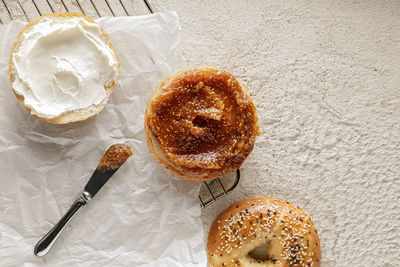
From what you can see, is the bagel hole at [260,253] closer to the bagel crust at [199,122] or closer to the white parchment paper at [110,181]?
the white parchment paper at [110,181]

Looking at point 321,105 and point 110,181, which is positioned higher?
point 110,181

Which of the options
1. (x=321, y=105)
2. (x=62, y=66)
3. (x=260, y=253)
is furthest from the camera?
(x=321, y=105)

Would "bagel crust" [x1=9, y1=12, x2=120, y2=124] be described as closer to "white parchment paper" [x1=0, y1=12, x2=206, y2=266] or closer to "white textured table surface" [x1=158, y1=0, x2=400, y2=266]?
"white parchment paper" [x1=0, y1=12, x2=206, y2=266]

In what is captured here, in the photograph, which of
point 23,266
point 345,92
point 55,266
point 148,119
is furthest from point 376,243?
point 23,266

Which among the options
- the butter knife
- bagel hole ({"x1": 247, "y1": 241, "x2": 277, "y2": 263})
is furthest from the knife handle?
bagel hole ({"x1": 247, "y1": 241, "x2": 277, "y2": 263})

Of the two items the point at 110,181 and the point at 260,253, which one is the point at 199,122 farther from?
the point at 260,253

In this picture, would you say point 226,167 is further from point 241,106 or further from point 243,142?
point 241,106

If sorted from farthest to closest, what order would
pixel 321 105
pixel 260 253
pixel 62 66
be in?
pixel 321 105 → pixel 260 253 → pixel 62 66

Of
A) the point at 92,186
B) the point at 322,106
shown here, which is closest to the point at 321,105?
the point at 322,106

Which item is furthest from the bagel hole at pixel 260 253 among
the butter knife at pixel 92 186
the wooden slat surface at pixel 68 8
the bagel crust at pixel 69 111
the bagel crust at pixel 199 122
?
the wooden slat surface at pixel 68 8
